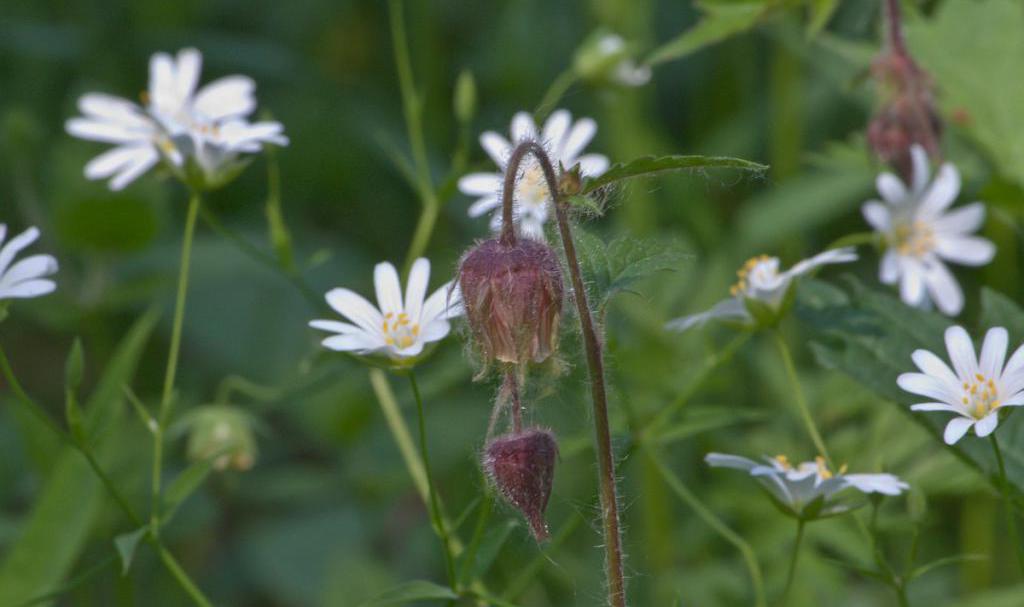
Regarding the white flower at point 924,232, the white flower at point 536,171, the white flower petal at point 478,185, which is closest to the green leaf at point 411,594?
the white flower at point 536,171

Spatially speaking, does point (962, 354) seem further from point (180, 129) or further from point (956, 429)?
point (180, 129)

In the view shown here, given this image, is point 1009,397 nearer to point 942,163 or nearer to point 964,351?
point 964,351

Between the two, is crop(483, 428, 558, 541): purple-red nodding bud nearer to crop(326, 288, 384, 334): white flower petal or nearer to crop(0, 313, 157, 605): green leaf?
crop(326, 288, 384, 334): white flower petal

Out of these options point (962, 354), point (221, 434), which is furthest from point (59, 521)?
point (962, 354)

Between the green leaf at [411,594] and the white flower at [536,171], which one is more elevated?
the white flower at [536,171]

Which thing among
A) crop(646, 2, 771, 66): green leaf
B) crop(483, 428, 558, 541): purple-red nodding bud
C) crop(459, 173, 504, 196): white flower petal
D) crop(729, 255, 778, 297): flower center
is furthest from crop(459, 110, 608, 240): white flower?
crop(483, 428, 558, 541): purple-red nodding bud

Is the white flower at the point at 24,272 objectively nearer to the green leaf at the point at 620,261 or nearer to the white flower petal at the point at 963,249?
the green leaf at the point at 620,261
